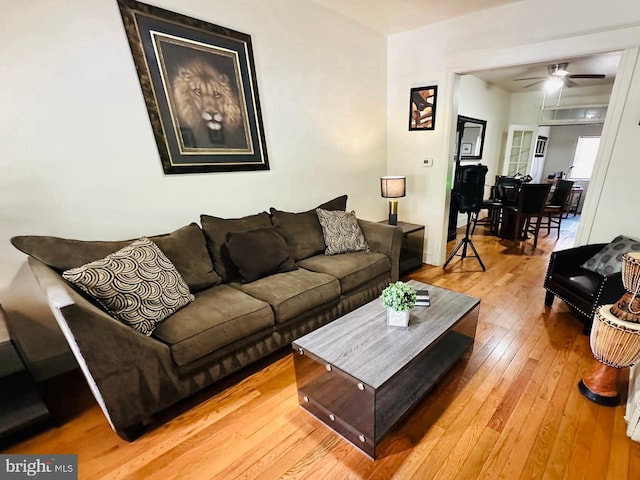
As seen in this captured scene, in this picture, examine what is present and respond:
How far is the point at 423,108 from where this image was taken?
10.9 feet

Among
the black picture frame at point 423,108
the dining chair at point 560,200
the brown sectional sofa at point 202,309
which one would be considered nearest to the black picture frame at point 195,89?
the brown sectional sofa at point 202,309

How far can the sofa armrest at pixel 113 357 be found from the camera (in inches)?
47.3

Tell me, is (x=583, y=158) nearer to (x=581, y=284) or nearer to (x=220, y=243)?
(x=581, y=284)

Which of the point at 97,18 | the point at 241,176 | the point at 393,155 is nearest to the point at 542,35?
the point at 393,155

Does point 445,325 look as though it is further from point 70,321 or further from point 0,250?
point 0,250

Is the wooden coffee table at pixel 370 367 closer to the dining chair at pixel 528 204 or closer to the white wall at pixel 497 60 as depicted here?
the white wall at pixel 497 60

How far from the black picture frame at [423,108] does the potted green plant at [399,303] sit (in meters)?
2.47

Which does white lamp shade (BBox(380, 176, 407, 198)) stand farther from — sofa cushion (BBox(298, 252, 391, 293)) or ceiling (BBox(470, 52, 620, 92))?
ceiling (BBox(470, 52, 620, 92))

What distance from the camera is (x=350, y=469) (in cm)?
Result: 128

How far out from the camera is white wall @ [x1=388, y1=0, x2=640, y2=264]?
2.28 meters

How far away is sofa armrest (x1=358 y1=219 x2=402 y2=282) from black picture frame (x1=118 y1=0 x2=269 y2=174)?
1287 mm

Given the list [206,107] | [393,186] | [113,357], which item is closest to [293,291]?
[113,357]

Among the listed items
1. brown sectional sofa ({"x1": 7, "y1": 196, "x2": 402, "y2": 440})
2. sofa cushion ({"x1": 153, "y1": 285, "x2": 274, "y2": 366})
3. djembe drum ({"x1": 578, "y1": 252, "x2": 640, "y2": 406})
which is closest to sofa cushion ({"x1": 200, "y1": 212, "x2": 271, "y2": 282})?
brown sectional sofa ({"x1": 7, "y1": 196, "x2": 402, "y2": 440})

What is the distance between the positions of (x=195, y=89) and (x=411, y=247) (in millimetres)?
2637
